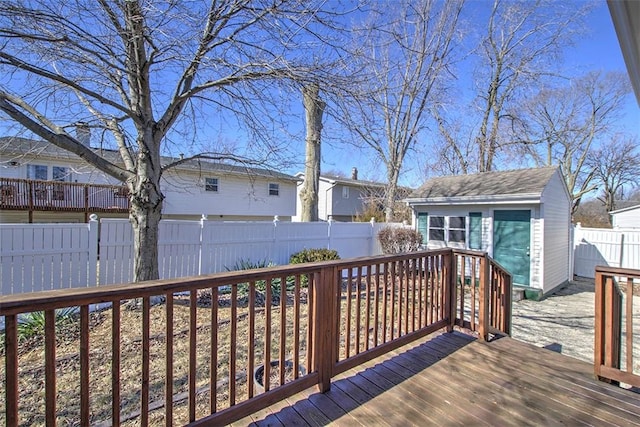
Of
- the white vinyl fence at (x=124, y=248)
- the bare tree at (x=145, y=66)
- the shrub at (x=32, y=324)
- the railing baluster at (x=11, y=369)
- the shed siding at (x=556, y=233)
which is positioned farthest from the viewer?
the shed siding at (x=556, y=233)

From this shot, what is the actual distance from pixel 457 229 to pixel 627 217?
17701 mm

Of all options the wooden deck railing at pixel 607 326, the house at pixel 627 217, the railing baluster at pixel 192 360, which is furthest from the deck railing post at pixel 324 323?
the house at pixel 627 217

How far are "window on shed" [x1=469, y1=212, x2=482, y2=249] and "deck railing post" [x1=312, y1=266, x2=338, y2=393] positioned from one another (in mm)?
7504

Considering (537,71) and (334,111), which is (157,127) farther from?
(537,71)

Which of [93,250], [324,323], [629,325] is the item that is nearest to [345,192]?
[93,250]

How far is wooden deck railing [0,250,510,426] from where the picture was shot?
4.79 feet

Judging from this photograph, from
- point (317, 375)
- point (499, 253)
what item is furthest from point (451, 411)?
point (499, 253)

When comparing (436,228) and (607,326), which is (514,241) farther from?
(607,326)

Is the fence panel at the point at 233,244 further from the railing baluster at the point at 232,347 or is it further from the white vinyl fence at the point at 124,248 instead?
the railing baluster at the point at 232,347

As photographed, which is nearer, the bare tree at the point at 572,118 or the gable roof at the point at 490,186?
the gable roof at the point at 490,186

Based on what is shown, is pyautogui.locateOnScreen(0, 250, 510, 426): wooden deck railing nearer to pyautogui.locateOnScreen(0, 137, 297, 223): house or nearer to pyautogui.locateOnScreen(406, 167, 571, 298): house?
pyautogui.locateOnScreen(0, 137, 297, 223): house

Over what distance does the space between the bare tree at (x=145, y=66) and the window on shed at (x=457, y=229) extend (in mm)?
6558

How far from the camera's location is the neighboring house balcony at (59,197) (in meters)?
10.2

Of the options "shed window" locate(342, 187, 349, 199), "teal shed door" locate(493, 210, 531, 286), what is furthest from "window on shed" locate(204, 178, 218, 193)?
"teal shed door" locate(493, 210, 531, 286)
